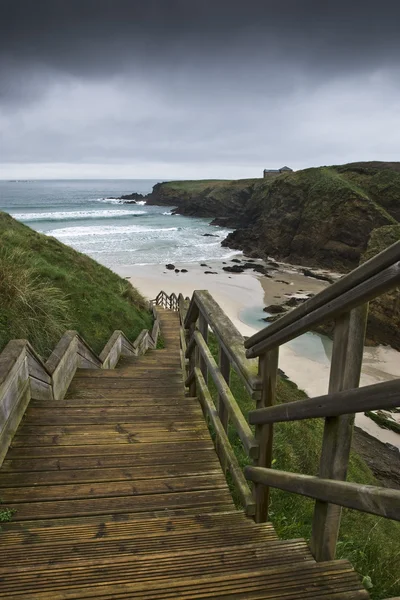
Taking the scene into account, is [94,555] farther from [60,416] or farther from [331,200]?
[331,200]

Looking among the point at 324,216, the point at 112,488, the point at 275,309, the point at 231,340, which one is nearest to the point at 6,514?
the point at 112,488

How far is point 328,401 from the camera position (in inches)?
61.3

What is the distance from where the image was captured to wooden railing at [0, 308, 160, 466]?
3324 millimetres

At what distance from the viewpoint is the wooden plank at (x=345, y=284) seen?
49.3 inches

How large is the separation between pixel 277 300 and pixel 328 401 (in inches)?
967

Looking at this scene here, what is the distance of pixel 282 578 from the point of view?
167cm

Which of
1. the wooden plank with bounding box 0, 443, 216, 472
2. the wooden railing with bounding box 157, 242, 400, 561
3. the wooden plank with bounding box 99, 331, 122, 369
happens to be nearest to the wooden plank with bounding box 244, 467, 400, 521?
the wooden railing with bounding box 157, 242, 400, 561

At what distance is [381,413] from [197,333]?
1072 cm

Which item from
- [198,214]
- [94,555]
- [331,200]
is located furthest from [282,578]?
[198,214]

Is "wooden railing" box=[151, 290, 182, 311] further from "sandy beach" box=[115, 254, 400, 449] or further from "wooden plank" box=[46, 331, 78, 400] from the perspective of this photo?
"wooden plank" box=[46, 331, 78, 400]

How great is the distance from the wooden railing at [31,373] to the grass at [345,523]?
2084 mm

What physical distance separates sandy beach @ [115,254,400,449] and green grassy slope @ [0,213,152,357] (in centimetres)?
715

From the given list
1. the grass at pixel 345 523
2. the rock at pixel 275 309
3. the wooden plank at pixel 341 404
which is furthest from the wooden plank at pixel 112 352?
the rock at pixel 275 309

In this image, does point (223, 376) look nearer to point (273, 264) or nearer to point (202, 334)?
point (202, 334)
